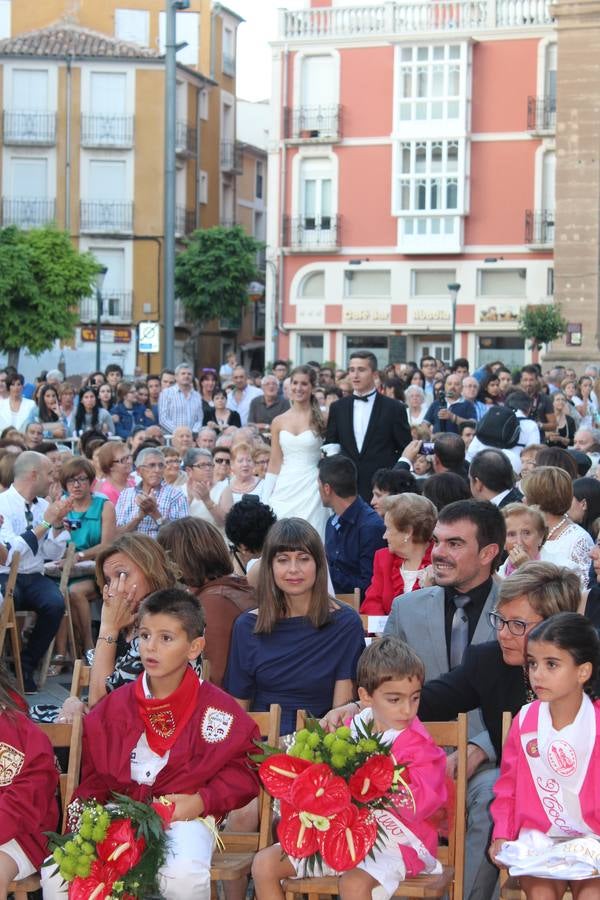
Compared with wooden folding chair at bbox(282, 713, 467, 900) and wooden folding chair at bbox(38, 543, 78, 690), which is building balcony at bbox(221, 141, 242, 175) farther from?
wooden folding chair at bbox(282, 713, 467, 900)

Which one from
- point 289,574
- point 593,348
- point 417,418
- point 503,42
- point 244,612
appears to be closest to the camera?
point 289,574

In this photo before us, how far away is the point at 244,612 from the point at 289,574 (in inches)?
18.0

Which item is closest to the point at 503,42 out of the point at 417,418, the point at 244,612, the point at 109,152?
the point at 109,152

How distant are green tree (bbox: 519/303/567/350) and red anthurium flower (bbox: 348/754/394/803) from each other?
30.8 meters

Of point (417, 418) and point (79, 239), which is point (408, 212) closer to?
point (79, 239)

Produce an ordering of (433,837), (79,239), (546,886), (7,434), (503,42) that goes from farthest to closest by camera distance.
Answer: (79,239)
(503,42)
(7,434)
(433,837)
(546,886)

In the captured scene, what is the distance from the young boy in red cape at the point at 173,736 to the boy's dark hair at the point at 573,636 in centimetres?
110

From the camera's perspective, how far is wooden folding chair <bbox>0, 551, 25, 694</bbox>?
8.55 meters

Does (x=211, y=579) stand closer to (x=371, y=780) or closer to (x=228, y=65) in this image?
(x=371, y=780)

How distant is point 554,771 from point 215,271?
1676 inches

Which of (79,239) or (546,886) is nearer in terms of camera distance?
(546,886)

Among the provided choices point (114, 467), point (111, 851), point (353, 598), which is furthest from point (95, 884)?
point (114, 467)

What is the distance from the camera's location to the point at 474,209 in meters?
45.8

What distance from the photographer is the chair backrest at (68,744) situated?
5.04 metres
